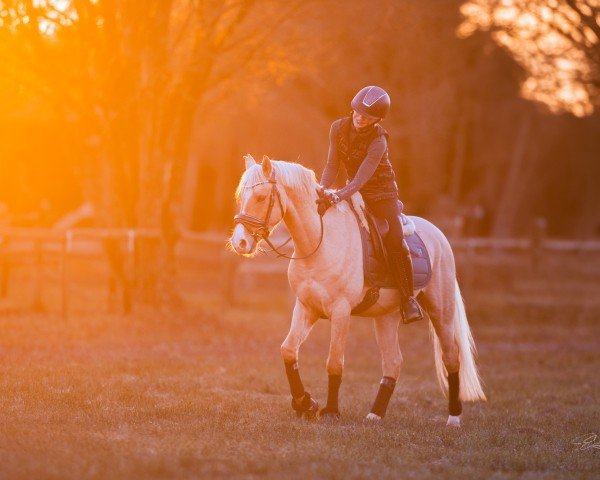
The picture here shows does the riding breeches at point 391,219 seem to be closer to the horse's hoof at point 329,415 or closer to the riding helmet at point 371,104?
the riding helmet at point 371,104

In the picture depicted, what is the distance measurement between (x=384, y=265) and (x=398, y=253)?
0.63 feet

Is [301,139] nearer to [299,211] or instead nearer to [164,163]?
[164,163]

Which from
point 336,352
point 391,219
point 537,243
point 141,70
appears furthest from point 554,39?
point 336,352

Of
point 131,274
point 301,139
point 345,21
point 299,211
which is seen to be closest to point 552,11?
point 345,21

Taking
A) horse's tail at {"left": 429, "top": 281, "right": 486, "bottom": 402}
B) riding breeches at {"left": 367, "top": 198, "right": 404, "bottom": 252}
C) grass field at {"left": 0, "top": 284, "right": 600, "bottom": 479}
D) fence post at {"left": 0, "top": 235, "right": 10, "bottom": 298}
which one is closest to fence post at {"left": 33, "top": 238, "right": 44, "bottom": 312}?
grass field at {"left": 0, "top": 284, "right": 600, "bottom": 479}

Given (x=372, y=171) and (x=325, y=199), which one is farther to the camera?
(x=372, y=171)

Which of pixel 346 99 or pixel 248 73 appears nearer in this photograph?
pixel 248 73

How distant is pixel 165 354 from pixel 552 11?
32.3 ft

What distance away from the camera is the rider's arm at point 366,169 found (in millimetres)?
8836

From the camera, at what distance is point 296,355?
8.98m

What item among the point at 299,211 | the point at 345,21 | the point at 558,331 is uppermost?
the point at 345,21

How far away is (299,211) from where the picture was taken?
886cm

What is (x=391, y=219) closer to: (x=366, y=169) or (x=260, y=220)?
(x=366, y=169)
